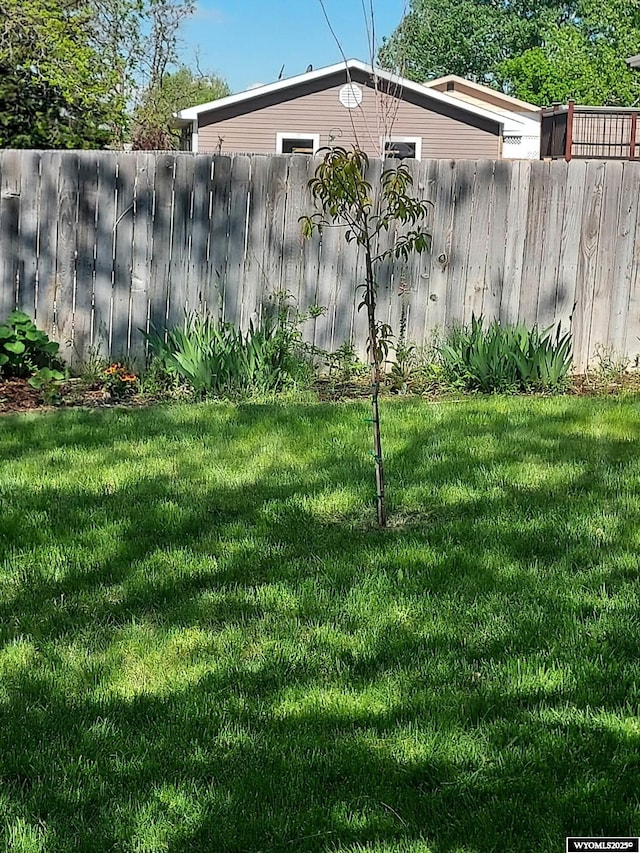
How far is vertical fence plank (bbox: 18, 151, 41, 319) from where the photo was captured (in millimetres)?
7594

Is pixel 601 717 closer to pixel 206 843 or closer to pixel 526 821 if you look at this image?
pixel 526 821

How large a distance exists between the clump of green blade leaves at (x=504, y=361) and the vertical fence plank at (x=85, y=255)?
268 centimetres

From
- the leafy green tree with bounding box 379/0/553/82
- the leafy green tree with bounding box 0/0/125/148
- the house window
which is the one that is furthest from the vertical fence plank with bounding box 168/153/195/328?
the leafy green tree with bounding box 379/0/553/82

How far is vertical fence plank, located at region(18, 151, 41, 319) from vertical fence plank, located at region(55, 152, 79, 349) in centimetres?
17

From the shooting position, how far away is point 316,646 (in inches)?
137

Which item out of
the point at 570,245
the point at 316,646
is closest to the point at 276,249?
the point at 570,245

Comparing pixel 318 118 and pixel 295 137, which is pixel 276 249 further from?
pixel 318 118

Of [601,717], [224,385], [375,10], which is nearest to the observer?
[601,717]

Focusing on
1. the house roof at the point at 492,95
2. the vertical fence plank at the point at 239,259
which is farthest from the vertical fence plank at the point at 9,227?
the house roof at the point at 492,95

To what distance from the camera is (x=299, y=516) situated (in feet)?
15.6

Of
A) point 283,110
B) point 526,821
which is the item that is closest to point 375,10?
point 526,821

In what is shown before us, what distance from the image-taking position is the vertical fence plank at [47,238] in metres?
7.61

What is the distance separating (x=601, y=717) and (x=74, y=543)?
2.36 m

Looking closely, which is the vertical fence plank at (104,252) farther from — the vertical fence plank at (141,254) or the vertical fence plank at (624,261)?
the vertical fence plank at (624,261)
